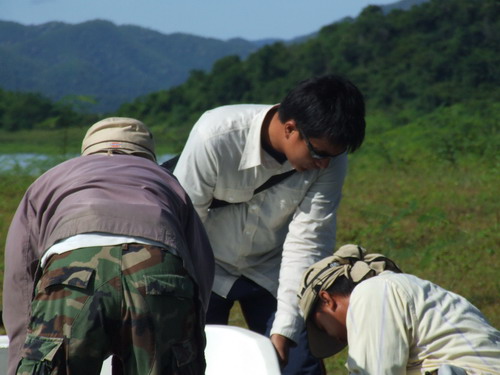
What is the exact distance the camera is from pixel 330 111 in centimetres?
264

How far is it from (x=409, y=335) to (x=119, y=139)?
0.90 m

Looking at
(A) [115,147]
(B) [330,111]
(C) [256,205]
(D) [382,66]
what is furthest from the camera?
(D) [382,66]

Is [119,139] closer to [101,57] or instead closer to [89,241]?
[89,241]

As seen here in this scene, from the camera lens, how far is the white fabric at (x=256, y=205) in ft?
9.52

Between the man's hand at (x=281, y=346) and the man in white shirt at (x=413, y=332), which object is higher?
the man in white shirt at (x=413, y=332)

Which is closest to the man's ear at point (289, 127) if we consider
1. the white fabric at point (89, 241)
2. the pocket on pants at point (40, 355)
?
the white fabric at point (89, 241)

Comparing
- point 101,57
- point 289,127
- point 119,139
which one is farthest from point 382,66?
point 119,139

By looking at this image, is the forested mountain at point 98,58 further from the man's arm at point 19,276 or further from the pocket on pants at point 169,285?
the pocket on pants at point 169,285

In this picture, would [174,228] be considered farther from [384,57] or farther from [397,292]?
[384,57]

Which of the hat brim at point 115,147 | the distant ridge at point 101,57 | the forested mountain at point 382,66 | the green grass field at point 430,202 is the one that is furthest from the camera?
the distant ridge at point 101,57

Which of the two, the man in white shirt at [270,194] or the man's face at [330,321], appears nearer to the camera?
the man's face at [330,321]

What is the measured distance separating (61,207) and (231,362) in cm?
107

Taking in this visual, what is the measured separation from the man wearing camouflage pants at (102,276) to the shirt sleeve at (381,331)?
441mm

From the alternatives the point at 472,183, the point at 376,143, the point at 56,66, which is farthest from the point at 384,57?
the point at 56,66
